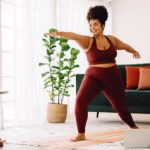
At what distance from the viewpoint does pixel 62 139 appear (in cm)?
323

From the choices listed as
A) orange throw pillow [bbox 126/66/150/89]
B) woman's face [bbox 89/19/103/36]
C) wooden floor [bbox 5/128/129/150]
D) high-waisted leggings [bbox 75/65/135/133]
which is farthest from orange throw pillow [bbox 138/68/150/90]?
woman's face [bbox 89/19/103/36]

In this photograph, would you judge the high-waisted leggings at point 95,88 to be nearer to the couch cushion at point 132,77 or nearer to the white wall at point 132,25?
the couch cushion at point 132,77

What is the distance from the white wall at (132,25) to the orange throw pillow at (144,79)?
1.83 metres

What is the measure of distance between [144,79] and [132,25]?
230 centimetres

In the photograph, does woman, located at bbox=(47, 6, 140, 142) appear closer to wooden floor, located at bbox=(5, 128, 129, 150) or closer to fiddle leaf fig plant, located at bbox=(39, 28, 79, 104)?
wooden floor, located at bbox=(5, 128, 129, 150)

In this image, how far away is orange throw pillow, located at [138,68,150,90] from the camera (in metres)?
4.88

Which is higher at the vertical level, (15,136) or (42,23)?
(42,23)

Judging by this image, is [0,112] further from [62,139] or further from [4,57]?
[62,139]

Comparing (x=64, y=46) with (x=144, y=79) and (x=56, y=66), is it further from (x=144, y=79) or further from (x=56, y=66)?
(x=144, y=79)

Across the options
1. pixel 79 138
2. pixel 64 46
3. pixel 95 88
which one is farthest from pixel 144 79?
pixel 79 138

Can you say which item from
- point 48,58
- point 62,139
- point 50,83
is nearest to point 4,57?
point 48,58

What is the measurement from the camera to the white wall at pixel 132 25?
6760 millimetres

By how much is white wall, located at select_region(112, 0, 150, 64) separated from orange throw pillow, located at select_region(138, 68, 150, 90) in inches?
72.0

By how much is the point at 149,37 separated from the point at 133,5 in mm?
776
